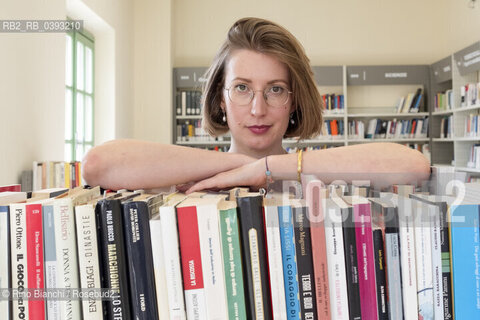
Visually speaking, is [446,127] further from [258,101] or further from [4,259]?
[4,259]

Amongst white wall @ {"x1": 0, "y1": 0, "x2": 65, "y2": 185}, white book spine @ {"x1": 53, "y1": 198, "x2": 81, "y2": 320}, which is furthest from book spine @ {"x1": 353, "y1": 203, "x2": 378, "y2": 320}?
white wall @ {"x1": 0, "y1": 0, "x2": 65, "y2": 185}

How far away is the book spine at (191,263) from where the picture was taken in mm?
664

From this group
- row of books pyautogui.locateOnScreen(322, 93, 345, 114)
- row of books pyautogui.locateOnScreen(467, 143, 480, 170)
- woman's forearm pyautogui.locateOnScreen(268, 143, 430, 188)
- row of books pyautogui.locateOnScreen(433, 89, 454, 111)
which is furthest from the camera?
row of books pyautogui.locateOnScreen(322, 93, 345, 114)

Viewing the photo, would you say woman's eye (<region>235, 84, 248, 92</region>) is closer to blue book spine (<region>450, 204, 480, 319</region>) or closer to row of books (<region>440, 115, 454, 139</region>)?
blue book spine (<region>450, 204, 480, 319</region>)

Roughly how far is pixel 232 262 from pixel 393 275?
0.81 feet

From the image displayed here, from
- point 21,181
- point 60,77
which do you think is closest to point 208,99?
point 21,181

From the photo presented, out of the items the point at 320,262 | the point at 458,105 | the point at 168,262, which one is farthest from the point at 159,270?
the point at 458,105

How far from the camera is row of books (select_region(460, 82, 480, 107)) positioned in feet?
16.0

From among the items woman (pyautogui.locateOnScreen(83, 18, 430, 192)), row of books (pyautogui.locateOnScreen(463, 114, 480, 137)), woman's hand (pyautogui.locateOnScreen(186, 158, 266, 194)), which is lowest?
woman's hand (pyautogui.locateOnScreen(186, 158, 266, 194))

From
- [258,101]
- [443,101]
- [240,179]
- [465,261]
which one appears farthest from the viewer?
[443,101]

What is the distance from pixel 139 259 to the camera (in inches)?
26.5

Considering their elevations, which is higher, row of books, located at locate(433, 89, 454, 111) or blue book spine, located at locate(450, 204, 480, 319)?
row of books, located at locate(433, 89, 454, 111)

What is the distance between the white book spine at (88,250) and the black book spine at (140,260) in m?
0.05

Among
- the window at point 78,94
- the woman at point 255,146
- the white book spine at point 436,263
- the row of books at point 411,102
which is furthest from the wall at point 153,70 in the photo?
the white book spine at point 436,263
